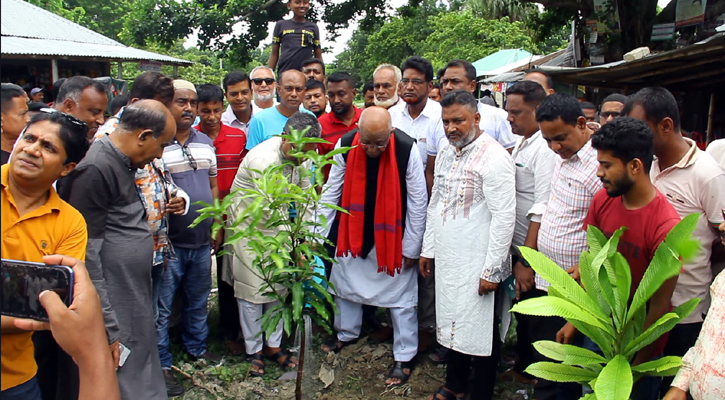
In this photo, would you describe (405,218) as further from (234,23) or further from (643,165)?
(234,23)

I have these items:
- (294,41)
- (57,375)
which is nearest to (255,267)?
(57,375)

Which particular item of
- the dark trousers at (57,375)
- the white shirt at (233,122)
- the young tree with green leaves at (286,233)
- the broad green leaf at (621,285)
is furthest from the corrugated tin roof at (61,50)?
the broad green leaf at (621,285)

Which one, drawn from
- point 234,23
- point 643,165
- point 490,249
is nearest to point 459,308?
point 490,249

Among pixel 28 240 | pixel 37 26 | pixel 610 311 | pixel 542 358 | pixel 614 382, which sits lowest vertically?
pixel 542 358

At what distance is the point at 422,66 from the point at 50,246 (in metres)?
3.15

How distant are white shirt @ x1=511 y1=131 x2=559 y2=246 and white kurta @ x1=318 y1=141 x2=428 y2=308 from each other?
28.1 inches

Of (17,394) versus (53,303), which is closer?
(53,303)

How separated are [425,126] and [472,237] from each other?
52.5 inches

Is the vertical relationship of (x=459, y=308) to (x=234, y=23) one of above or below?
below

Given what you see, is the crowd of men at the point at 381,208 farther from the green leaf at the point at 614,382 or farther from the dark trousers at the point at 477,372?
the green leaf at the point at 614,382

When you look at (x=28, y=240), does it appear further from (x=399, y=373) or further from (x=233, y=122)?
(x=233, y=122)

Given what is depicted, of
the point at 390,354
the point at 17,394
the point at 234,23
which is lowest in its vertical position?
the point at 390,354

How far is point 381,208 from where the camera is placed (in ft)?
12.9

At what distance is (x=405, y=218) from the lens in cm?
402
